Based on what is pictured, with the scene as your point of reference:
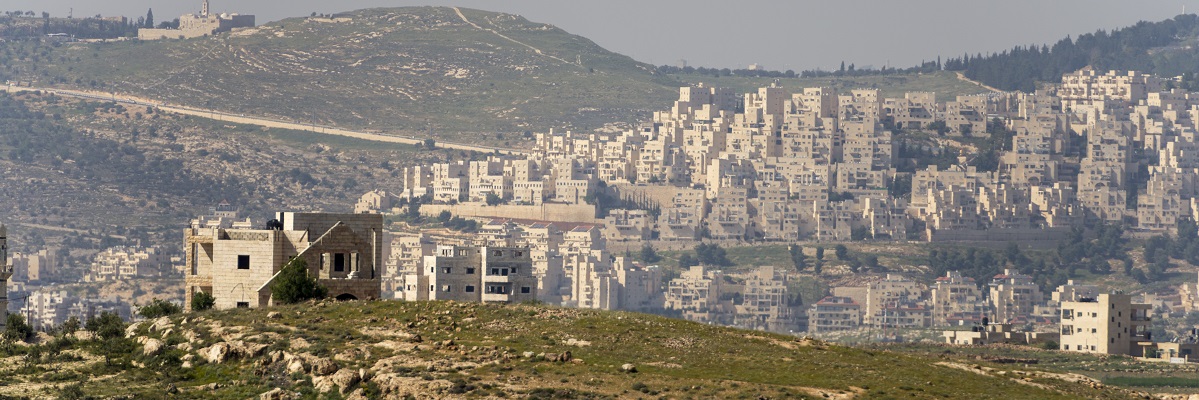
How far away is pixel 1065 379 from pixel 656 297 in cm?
14988

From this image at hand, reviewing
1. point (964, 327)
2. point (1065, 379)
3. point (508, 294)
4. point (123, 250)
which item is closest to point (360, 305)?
point (1065, 379)

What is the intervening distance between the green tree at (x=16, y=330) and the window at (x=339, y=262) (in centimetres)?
656

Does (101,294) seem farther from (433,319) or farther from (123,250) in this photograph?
(433,319)

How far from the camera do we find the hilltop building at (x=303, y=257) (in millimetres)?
49250

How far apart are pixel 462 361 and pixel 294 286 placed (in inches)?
303

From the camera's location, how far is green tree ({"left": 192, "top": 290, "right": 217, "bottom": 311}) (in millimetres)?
49125

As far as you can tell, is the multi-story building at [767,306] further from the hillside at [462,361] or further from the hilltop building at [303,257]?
the hillside at [462,361]

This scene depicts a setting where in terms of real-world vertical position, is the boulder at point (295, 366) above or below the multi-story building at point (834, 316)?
above

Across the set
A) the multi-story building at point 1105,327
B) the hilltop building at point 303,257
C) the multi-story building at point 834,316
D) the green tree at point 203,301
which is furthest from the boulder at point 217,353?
the multi-story building at point 834,316

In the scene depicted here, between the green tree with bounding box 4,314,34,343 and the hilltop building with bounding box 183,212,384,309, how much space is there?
3.60 metres

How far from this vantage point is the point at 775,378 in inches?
1628

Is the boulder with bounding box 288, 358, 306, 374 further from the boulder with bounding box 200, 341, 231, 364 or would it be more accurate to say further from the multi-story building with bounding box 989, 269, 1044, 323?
the multi-story building with bounding box 989, 269, 1044, 323

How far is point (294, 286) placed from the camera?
156ft

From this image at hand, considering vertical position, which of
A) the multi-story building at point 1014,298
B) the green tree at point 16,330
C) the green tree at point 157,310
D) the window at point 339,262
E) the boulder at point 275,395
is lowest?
the multi-story building at point 1014,298
